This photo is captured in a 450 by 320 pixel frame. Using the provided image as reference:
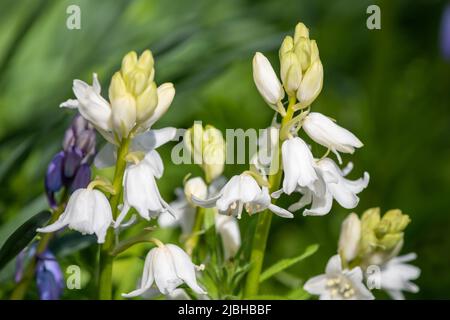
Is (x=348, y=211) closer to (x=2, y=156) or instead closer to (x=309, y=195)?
(x=2, y=156)

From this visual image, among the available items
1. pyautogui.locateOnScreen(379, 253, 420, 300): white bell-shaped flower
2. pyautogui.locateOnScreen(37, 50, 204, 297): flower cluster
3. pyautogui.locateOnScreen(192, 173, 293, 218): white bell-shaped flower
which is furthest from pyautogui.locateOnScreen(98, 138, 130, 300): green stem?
pyautogui.locateOnScreen(379, 253, 420, 300): white bell-shaped flower

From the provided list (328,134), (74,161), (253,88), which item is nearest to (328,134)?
(328,134)

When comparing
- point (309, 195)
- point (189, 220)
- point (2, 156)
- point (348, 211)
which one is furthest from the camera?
point (348, 211)

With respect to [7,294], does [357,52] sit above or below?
above

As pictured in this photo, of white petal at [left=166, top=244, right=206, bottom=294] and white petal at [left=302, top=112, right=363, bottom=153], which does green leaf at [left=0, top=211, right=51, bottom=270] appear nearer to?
white petal at [left=166, top=244, right=206, bottom=294]

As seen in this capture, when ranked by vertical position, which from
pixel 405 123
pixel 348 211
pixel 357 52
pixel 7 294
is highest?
pixel 357 52

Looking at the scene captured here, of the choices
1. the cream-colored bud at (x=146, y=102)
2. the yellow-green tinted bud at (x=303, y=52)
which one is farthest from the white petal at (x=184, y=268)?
the yellow-green tinted bud at (x=303, y=52)

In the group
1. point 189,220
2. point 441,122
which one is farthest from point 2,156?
point 441,122

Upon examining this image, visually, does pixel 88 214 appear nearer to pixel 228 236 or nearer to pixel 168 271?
pixel 168 271
